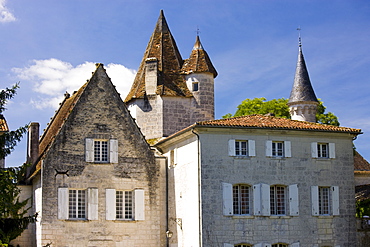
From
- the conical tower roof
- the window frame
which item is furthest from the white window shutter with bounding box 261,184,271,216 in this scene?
the conical tower roof

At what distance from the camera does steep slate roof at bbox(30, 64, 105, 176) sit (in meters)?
34.2

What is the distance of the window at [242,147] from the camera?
32.1 meters

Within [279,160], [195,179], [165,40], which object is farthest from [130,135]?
[165,40]

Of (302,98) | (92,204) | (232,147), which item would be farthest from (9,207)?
(302,98)

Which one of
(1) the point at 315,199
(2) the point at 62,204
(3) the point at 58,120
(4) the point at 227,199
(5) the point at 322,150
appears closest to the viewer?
(4) the point at 227,199

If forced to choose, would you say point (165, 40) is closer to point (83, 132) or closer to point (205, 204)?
point (83, 132)

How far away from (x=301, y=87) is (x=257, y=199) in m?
19.1

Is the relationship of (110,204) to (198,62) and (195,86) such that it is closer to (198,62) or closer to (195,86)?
(195,86)

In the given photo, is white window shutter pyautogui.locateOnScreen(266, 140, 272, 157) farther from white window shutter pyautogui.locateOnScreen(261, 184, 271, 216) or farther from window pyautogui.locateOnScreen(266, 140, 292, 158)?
white window shutter pyautogui.locateOnScreen(261, 184, 271, 216)

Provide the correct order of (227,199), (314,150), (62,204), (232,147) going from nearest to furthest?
(227,199), (62,204), (232,147), (314,150)

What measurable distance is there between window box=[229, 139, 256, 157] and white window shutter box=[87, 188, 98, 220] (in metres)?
6.83

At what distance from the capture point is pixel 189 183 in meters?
32.5

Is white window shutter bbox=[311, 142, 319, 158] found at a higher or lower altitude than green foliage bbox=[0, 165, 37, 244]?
higher

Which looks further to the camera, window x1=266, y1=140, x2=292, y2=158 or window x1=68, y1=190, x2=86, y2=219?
window x1=266, y1=140, x2=292, y2=158
